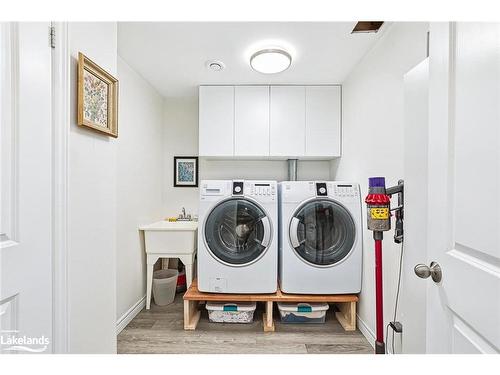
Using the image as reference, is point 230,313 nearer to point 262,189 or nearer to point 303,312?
A: point 303,312

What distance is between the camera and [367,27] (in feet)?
5.74

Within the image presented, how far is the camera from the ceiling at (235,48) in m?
1.76

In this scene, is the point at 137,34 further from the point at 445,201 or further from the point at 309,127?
the point at 445,201

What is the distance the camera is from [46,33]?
936 mm

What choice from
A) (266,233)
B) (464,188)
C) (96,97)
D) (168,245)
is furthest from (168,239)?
(464,188)

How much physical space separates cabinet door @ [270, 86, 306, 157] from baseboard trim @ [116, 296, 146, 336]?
197 centimetres

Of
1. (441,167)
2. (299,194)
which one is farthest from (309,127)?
(441,167)

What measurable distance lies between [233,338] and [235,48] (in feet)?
7.38

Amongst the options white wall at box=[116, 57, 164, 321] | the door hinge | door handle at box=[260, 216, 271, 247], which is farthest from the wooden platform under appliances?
the door hinge

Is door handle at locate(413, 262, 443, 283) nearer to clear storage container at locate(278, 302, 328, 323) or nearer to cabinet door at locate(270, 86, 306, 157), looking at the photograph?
clear storage container at locate(278, 302, 328, 323)

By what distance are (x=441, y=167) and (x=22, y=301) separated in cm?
135

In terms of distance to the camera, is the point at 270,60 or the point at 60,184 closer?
the point at 60,184

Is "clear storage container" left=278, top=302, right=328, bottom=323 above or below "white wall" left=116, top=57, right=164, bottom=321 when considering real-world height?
below

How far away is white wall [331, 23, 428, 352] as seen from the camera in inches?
62.2
